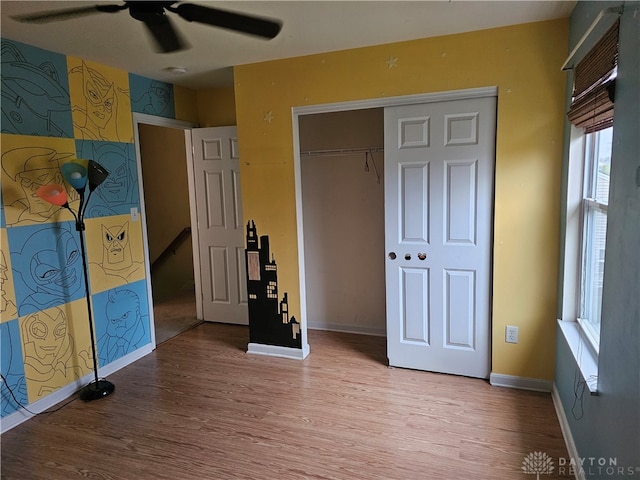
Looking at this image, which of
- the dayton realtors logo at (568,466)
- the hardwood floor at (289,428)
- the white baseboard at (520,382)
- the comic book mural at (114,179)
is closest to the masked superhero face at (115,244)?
the comic book mural at (114,179)

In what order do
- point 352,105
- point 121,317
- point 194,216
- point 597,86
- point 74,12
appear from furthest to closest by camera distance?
point 194,216 → point 121,317 → point 352,105 → point 74,12 → point 597,86

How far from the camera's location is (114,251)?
3.30 meters

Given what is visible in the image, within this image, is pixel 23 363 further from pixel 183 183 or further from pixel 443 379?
pixel 183 183

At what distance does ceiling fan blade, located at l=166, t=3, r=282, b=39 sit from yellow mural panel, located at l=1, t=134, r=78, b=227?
1410 mm

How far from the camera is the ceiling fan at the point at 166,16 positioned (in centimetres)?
192

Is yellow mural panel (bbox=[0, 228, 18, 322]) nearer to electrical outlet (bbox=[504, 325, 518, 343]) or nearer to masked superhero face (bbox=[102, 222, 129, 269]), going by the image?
masked superhero face (bbox=[102, 222, 129, 269])

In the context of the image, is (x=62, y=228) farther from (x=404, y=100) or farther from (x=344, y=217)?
(x=404, y=100)

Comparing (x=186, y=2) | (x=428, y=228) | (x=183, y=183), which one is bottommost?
(x=428, y=228)

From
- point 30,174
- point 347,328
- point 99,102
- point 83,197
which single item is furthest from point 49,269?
point 347,328

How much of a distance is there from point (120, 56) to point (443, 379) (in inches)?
129

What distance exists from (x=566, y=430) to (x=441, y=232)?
1367 mm

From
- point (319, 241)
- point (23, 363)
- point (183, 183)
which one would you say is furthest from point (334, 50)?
point (183, 183)

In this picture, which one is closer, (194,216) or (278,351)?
(278,351)

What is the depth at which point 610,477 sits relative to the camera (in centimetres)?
149
